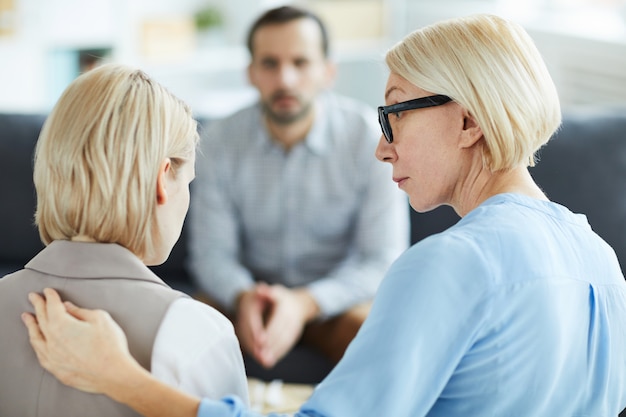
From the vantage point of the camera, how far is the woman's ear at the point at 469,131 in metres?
1.33

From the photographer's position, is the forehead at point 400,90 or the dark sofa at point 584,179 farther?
the dark sofa at point 584,179

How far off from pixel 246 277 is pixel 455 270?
165 centimetres

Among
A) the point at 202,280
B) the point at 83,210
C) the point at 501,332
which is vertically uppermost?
the point at 83,210

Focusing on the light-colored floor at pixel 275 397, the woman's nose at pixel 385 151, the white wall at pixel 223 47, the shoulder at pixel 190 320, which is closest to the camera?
the shoulder at pixel 190 320

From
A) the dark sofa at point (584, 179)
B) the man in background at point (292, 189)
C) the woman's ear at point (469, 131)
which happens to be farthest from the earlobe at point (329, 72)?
the woman's ear at point (469, 131)

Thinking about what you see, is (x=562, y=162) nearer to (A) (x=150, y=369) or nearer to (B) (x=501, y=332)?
(B) (x=501, y=332)

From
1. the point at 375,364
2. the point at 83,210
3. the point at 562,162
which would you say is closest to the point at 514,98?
the point at 375,364

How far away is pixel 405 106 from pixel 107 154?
1.60 ft

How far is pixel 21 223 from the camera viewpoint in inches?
118

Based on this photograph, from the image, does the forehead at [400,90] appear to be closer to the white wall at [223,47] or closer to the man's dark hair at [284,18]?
the man's dark hair at [284,18]

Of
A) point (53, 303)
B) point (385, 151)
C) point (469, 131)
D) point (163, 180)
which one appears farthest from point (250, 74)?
point (53, 303)

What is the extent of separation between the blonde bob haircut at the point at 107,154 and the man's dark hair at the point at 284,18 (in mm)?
1725

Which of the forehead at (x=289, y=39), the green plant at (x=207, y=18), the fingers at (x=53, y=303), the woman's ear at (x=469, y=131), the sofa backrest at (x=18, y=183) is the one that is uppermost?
the woman's ear at (x=469, y=131)

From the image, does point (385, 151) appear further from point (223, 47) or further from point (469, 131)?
point (223, 47)
